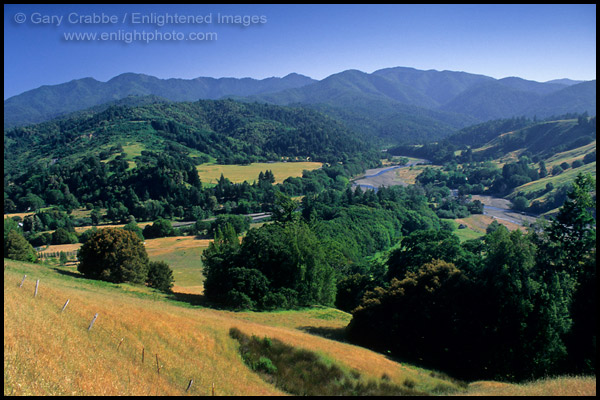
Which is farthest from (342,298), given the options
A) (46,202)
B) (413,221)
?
(46,202)

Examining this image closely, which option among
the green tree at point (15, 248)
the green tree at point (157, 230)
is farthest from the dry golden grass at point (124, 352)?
the green tree at point (157, 230)

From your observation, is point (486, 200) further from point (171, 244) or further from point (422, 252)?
point (171, 244)

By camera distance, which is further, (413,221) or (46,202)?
(46,202)

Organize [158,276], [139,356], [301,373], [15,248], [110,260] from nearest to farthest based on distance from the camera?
[139,356], [301,373], [110,260], [15,248], [158,276]

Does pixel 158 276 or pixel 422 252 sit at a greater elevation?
pixel 422 252

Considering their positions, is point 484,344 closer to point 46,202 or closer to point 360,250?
point 360,250

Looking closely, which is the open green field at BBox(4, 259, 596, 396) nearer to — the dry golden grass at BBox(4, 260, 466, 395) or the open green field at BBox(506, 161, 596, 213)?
the dry golden grass at BBox(4, 260, 466, 395)

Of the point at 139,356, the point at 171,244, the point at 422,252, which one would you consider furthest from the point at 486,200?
the point at 139,356
